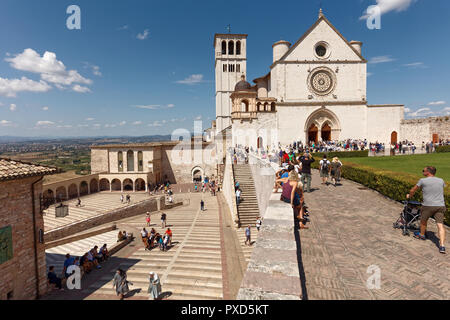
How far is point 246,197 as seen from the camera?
19781 mm

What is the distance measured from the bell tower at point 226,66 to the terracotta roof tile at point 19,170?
41578mm

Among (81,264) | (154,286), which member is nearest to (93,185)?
(81,264)

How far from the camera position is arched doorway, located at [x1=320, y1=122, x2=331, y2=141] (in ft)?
101

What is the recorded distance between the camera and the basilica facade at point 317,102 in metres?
29.6

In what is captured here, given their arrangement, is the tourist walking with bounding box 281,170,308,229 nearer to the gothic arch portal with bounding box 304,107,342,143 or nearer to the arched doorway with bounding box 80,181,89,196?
the gothic arch portal with bounding box 304,107,342,143

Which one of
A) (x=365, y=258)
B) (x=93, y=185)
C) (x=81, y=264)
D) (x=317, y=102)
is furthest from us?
(x=93, y=185)

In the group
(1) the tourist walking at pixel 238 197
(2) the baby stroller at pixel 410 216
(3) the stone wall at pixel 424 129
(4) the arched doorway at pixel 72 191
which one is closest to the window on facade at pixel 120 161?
(4) the arched doorway at pixel 72 191

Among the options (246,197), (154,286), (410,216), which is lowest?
(154,286)

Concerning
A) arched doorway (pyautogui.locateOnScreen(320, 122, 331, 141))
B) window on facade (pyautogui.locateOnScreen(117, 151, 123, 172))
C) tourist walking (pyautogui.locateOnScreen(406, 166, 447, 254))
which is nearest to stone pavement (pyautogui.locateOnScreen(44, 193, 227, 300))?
tourist walking (pyautogui.locateOnScreen(406, 166, 447, 254))

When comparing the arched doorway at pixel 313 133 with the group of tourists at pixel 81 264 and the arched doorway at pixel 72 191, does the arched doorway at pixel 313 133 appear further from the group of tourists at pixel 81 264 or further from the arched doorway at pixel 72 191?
the arched doorway at pixel 72 191

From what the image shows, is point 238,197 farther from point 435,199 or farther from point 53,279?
point 435,199

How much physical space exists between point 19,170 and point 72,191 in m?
25.7
